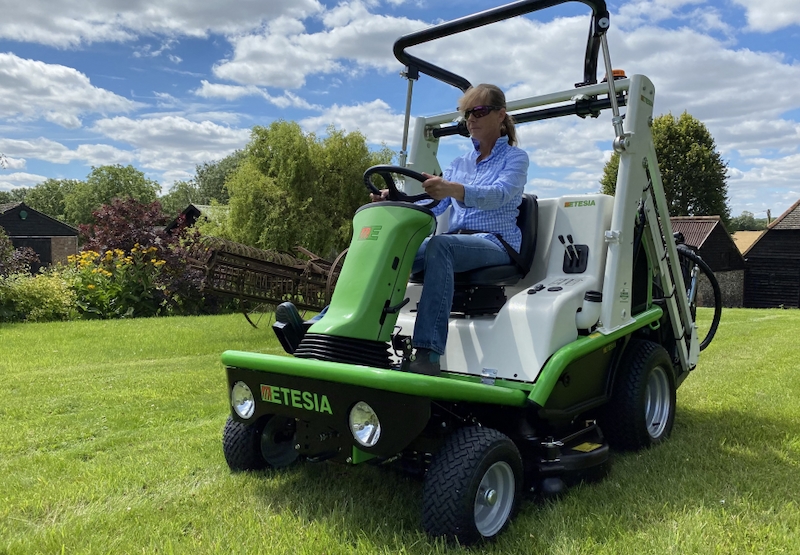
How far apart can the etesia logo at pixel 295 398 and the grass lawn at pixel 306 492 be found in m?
0.50

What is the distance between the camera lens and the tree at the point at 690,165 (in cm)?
3247

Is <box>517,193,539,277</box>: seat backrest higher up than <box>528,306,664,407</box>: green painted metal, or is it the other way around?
<box>517,193,539,277</box>: seat backrest

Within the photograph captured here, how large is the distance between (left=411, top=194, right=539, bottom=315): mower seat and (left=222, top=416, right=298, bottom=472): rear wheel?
1061 millimetres

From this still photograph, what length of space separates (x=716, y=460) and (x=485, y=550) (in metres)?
1.77

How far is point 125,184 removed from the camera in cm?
6944

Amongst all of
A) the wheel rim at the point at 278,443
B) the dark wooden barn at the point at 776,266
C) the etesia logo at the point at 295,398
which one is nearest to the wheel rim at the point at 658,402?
the wheel rim at the point at 278,443

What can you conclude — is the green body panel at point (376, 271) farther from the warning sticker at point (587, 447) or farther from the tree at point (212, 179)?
the tree at point (212, 179)

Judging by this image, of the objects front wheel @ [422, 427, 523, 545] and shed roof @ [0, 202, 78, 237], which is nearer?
front wheel @ [422, 427, 523, 545]

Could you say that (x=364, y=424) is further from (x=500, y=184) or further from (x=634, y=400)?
(x=634, y=400)

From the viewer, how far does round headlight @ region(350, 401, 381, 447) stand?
8.07 feet

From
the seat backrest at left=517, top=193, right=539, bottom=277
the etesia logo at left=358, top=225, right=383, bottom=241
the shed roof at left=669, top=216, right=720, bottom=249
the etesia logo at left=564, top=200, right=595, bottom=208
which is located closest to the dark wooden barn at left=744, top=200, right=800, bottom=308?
the shed roof at left=669, top=216, right=720, bottom=249

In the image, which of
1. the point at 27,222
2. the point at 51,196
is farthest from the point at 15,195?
the point at 27,222

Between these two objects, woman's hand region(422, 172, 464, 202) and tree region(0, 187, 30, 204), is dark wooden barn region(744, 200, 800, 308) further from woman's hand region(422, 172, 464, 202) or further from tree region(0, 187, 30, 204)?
tree region(0, 187, 30, 204)

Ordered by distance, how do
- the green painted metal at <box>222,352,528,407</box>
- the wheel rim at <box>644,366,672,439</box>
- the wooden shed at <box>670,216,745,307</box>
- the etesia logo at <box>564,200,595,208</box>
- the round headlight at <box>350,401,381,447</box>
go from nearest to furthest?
the green painted metal at <box>222,352,528,407</box> < the round headlight at <box>350,401,381,447</box> < the etesia logo at <box>564,200,595,208</box> < the wheel rim at <box>644,366,672,439</box> < the wooden shed at <box>670,216,745,307</box>
